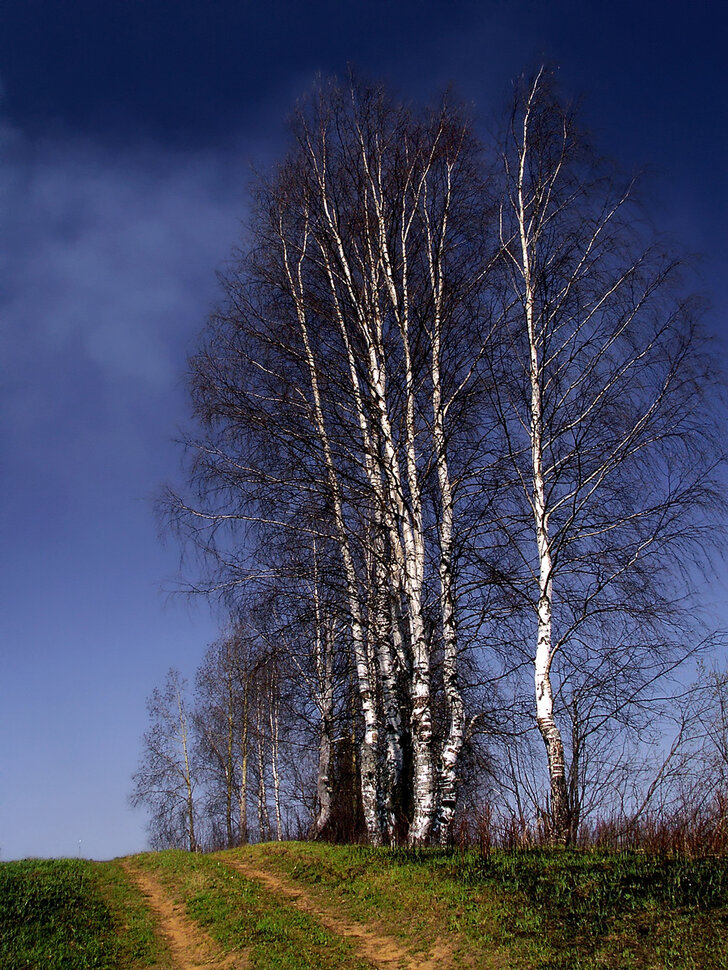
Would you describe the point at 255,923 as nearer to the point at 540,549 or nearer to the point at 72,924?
the point at 72,924

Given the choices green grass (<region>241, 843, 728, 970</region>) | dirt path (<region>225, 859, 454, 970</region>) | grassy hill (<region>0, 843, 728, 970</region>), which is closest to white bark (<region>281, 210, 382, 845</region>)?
grassy hill (<region>0, 843, 728, 970</region>)

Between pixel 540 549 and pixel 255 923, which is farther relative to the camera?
pixel 540 549

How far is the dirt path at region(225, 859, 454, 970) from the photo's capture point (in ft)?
19.0

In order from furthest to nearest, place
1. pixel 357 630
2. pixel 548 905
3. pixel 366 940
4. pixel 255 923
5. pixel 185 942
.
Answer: pixel 357 630, pixel 185 942, pixel 255 923, pixel 366 940, pixel 548 905

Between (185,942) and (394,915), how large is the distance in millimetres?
2209

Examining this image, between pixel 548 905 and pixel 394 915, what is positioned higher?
pixel 548 905

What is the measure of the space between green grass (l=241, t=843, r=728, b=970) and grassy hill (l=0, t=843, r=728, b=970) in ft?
0.05

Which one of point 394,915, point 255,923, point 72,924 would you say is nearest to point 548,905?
point 394,915

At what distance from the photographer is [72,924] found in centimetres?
800

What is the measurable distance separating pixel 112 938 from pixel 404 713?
17.3 ft

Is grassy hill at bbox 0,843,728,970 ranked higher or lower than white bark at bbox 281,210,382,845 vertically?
lower

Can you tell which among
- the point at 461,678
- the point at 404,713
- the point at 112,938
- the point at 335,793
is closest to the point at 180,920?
the point at 112,938

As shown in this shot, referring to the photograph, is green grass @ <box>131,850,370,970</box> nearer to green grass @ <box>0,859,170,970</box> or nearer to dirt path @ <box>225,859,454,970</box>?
dirt path @ <box>225,859,454,970</box>

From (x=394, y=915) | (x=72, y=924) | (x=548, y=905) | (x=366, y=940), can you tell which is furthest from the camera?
(x=72, y=924)
